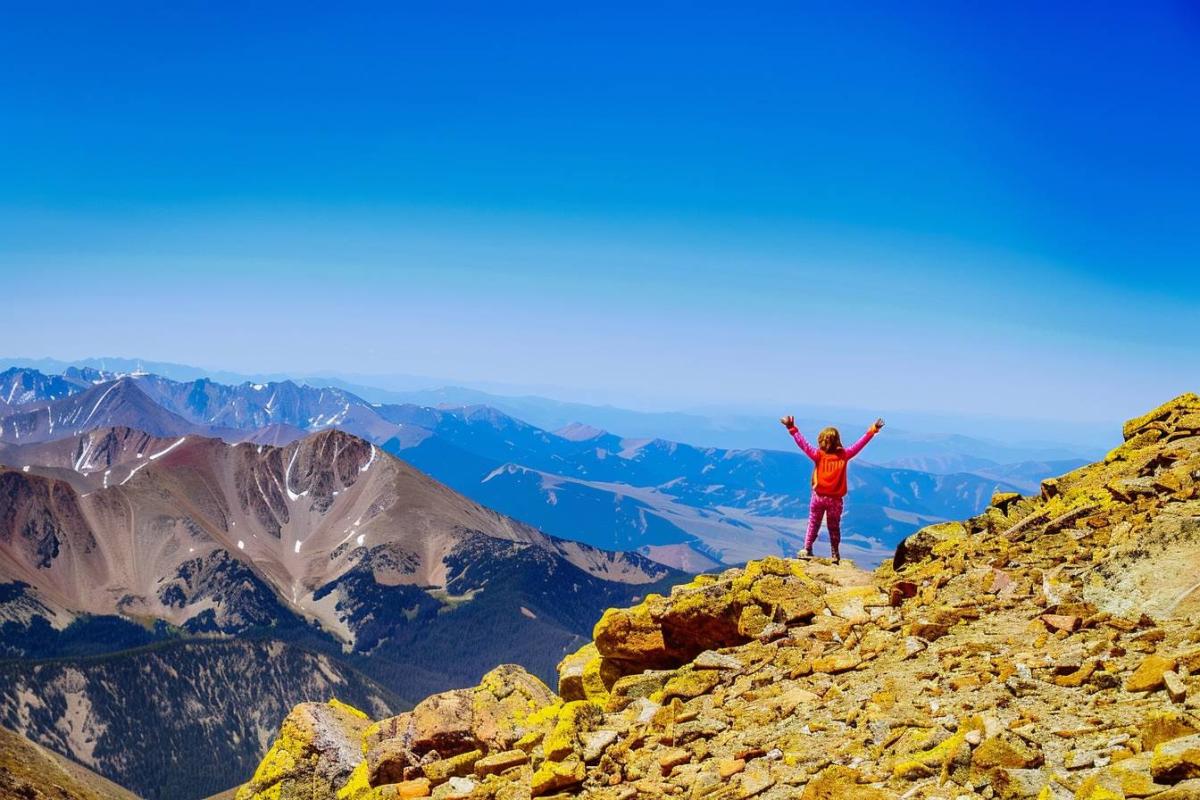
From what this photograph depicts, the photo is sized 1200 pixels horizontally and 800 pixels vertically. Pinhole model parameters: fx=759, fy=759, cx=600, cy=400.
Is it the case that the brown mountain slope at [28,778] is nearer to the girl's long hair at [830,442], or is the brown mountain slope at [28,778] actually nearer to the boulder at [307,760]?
the boulder at [307,760]

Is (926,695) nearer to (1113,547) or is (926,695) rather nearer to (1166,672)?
(1166,672)

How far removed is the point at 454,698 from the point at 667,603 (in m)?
5.86

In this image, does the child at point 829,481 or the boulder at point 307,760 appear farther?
the child at point 829,481

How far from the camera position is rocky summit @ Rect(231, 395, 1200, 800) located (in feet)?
31.1

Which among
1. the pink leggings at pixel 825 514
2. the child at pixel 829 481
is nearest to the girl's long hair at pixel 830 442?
the child at pixel 829 481

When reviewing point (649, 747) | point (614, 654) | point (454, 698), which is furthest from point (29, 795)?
point (649, 747)

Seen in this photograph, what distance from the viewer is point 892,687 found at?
42.1 feet

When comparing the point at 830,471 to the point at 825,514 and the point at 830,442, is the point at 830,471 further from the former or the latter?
the point at 825,514

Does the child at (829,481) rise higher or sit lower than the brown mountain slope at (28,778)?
higher

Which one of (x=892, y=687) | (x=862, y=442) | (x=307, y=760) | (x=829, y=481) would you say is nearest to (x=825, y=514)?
(x=829, y=481)

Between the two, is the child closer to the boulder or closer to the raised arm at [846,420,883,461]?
the raised arm at [846,420,883,461]

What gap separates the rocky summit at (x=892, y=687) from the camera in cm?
947

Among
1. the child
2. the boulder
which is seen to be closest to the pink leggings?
the child

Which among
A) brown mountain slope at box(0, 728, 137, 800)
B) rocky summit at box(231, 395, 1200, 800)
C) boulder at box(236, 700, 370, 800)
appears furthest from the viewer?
brown mountain slope at box(0, 728, 137, 800)
